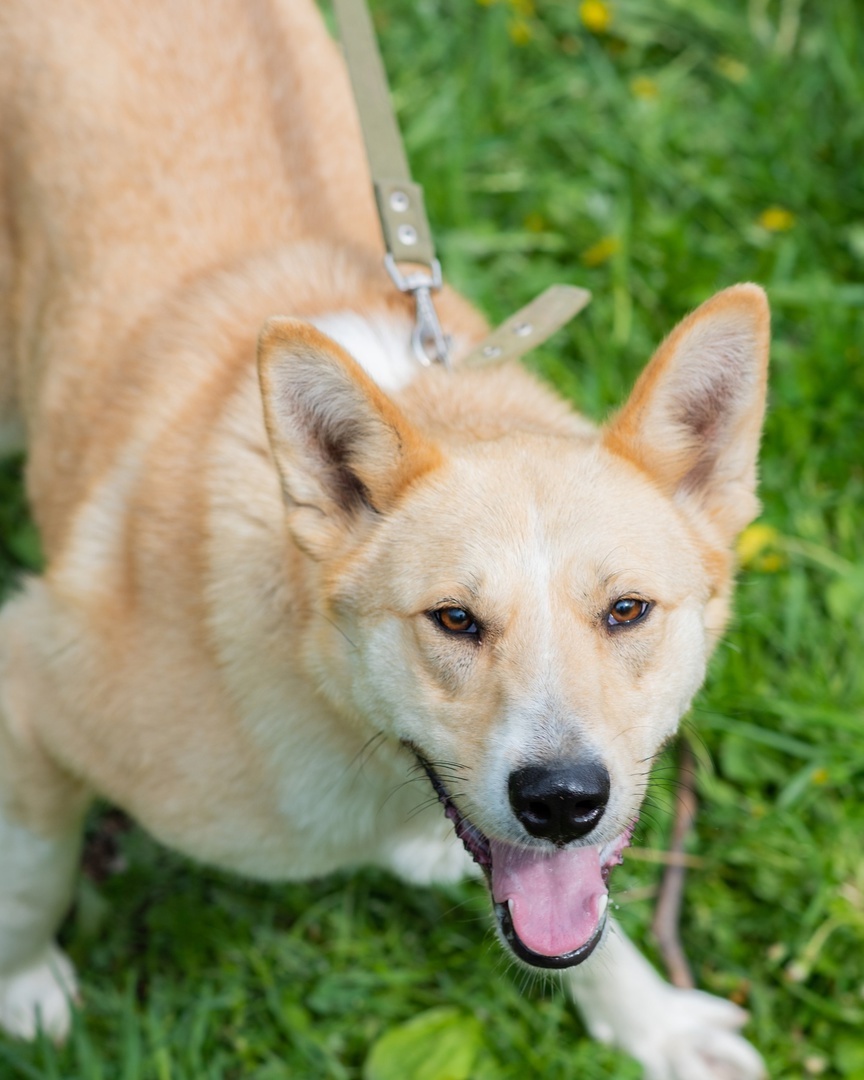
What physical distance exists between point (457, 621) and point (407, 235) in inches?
48.1

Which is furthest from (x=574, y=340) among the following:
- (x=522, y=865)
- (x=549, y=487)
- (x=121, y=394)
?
(x=522, y=865)

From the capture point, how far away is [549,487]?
101 inches

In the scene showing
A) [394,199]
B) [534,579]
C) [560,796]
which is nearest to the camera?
[560,796]

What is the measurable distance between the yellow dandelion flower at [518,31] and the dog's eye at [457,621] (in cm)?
409

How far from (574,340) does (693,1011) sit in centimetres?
263

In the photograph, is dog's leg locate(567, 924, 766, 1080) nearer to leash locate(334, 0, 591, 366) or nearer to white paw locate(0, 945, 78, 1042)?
white paw locate(0, 945, 78, 1042)

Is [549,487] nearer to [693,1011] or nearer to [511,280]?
[693,1011]

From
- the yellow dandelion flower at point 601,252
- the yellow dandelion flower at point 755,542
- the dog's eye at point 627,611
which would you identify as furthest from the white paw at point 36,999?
the yellow dandelion flower at point 601,252

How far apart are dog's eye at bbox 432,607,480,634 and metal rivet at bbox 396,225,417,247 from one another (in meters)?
1.16

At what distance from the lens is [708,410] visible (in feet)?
8.98

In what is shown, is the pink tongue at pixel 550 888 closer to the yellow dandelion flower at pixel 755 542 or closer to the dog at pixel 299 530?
the dog at pixel 299 530

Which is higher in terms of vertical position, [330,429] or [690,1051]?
[330,429]

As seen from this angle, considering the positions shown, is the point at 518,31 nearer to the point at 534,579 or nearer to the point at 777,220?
the point at 777,220

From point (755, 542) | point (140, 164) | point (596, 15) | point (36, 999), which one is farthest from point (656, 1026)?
point (596, 15)
